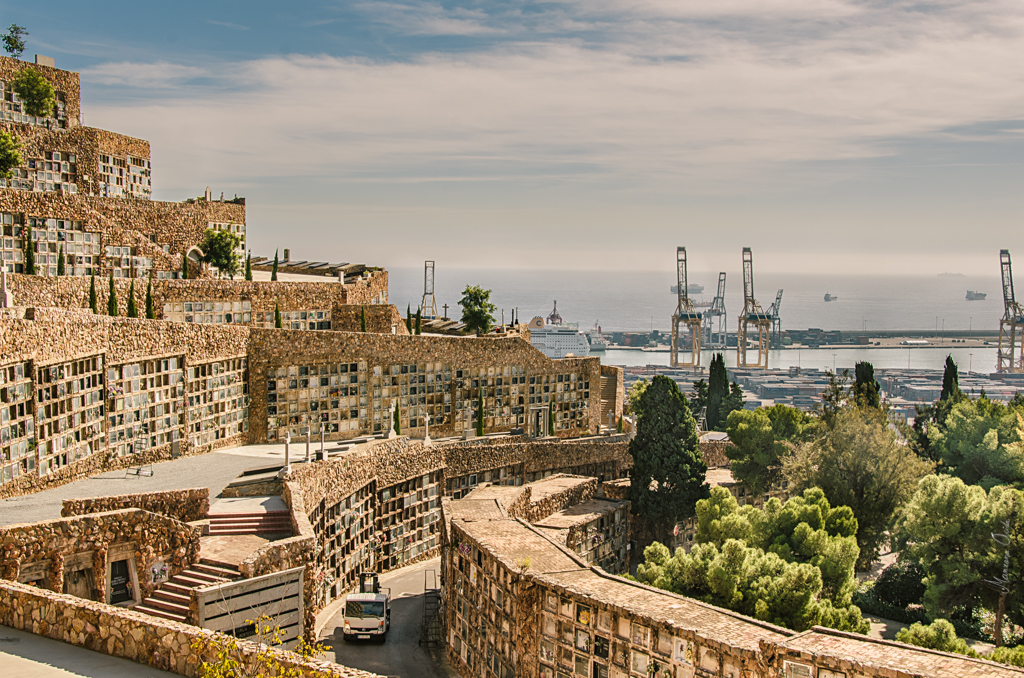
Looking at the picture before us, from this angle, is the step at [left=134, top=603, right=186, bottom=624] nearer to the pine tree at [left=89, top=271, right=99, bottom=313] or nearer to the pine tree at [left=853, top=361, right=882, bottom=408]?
the pine tree at [left=89, top=271, right=99, bottom=313]

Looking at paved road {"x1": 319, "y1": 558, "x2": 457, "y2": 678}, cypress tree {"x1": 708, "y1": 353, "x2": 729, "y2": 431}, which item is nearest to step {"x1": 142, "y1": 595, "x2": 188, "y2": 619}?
paved road {"x1": 319, "y1": 558, "x2": 457, "y2": 678}

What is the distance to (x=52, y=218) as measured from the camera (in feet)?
129

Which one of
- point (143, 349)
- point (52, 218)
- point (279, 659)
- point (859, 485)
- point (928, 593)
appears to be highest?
point (52, 218)

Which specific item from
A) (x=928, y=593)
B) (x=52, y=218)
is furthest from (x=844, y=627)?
(x=52, y=218)

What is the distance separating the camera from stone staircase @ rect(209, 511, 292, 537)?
78.9 feet

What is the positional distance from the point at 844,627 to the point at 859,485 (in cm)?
1544

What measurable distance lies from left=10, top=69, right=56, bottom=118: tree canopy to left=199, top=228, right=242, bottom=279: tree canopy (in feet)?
33.9

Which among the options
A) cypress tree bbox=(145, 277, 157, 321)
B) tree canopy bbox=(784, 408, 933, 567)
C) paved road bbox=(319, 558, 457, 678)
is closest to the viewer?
paved road bbox=(319, 558, 457, 678)

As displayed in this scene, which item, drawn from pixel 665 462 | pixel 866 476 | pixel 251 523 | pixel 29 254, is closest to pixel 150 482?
pixel 251 523

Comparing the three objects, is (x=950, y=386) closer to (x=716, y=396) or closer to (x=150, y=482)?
(x=716, y=396)

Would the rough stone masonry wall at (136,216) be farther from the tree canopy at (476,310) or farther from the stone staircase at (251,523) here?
the stone staircase at (251,523)

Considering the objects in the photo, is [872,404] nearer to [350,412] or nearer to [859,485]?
[859,485]

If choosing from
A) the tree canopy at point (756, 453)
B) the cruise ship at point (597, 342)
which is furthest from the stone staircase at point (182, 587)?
the cruise ship at point (597, 342)

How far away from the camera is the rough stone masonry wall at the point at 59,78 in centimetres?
4481
